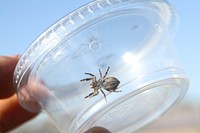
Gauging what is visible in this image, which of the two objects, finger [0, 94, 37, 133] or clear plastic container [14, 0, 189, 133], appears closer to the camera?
clear plastic container [14, 0, 189, 133]

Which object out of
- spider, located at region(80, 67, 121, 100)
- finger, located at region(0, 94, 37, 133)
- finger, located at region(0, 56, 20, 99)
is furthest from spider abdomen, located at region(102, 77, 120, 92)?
finger, located at region(0, 94, 37, 133)

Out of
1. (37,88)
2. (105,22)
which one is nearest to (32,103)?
(37,88)

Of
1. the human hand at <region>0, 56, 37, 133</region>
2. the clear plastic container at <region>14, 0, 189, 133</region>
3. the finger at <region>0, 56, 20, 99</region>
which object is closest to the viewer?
the clear plastic container at <region>14, 0, 189, 133</region>

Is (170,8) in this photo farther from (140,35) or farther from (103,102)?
(103,102)

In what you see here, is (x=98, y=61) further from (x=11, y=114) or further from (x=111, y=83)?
(x=11, y=114)

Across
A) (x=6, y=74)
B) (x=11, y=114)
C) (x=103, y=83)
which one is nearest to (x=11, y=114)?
(x=11, y=114)

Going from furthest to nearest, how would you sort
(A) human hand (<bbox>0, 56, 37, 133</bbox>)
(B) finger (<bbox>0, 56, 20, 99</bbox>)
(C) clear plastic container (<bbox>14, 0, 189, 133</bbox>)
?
1. (A) human hand (<bbox>0, 56, 37, 133</bbox>)
2. (B) finger (<bbox>0, 56, 20, 99</bbox>)
3. (C) clear plastic container (<bbox>14, 0, 189, 133</bbox>)

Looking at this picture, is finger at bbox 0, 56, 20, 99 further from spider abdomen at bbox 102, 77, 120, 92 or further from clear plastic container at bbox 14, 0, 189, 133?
spider abdomen at bbox 102, 77, 120, 92
